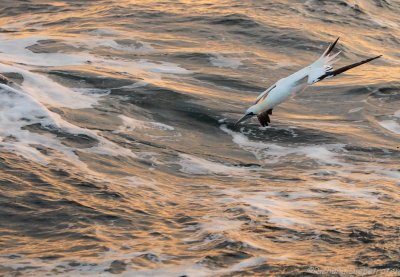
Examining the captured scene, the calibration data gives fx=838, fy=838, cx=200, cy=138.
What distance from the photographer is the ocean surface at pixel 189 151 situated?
738 centimetres

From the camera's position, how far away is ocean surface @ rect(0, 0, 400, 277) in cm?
738

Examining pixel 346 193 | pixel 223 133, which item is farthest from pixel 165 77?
pixel 346 193

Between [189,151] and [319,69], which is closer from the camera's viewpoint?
[319,69]

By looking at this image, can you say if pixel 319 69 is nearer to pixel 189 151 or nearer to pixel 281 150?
pixel 189 151

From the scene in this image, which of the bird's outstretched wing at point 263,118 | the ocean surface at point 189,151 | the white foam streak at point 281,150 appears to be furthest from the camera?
the white foam streak at point 281,150

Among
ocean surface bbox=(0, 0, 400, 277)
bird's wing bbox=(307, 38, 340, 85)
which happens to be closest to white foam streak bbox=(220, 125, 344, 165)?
ocean surface bbox=(0, 0, 400, 277)

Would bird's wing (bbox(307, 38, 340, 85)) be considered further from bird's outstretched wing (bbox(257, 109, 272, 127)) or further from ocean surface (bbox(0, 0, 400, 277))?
ocean surface (bbox(0, 0, 400, 277))

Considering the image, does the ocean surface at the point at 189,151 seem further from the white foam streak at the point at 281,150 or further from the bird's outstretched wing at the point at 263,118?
the bird's outstretched wing at the point at 263,118

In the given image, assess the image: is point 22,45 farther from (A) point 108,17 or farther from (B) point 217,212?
(B) point 217,212

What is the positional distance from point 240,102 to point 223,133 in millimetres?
1599

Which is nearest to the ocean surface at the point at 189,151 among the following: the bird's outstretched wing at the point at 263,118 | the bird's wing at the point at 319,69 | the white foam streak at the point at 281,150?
the white foam streak at the point at 281,150

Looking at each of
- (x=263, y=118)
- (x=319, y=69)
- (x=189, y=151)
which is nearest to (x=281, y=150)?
(x=189, y=151)

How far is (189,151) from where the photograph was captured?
35.7 ft

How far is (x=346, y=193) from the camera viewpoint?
9.48m
